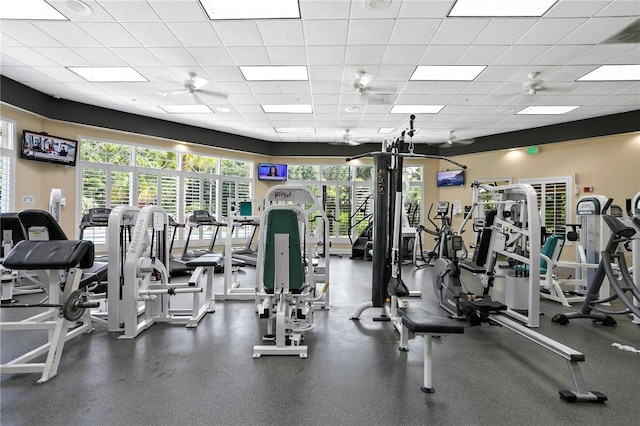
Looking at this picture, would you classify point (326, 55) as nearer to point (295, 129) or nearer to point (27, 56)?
point (295, 129)

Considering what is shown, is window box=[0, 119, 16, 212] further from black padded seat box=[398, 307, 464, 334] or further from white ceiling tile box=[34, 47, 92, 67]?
black padded seat box=[398, 307, 464, 334]

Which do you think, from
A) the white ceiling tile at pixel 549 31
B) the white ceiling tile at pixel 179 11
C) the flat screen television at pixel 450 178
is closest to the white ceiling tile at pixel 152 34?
the white ceiling tile at pixel 179 11

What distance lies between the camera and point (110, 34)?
3.79 metres

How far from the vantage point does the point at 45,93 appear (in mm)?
5828

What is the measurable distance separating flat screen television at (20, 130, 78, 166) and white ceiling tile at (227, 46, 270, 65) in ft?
13.6

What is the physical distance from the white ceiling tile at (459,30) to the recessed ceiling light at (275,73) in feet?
6.34

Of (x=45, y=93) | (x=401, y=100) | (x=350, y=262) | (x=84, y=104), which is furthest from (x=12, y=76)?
(x=350, y=262)

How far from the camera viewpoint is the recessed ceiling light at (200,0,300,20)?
10.6ft

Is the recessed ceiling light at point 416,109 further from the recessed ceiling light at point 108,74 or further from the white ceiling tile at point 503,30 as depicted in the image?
the recessed ceiling light at point 108,74

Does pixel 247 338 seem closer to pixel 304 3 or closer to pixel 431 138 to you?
pixel 304 3

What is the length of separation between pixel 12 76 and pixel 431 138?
913 centimetres

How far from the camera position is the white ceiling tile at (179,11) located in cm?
322

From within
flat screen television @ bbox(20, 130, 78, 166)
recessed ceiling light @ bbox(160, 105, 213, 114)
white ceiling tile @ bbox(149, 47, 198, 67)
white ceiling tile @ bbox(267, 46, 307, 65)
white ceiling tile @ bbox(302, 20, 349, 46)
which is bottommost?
flat screen television @ bbox(20, 130, 78, 166)

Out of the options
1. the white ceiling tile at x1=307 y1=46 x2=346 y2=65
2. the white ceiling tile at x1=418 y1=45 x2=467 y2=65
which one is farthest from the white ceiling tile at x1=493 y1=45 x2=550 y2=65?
the white ceiling tile at x1=307 y1=46 x2=346 y2=65
